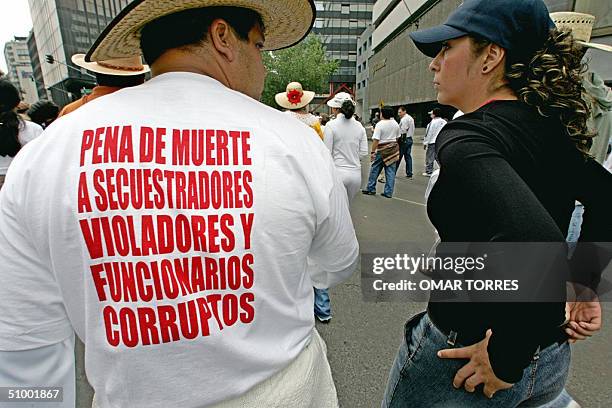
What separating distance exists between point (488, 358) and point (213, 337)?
0.68 m

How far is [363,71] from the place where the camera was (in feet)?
178

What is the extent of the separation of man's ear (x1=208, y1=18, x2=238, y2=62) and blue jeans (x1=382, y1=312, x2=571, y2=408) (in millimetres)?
1002

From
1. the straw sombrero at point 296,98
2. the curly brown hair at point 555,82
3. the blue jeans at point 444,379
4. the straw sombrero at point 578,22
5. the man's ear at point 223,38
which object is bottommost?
the blue jeans at point 444,379

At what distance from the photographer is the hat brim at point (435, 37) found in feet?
3.21

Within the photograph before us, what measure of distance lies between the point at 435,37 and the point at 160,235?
94cm

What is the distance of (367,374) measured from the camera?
7.37ft

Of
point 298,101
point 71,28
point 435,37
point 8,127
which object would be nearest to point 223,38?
point 435,37

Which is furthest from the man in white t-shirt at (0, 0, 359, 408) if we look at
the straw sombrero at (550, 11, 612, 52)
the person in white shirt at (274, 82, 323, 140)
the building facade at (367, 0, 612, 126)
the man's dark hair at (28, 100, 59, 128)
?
the building facade at (367, 0, 612, 126)

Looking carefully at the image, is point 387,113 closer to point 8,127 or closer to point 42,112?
point 8,127

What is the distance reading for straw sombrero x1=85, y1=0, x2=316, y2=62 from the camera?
84 cm

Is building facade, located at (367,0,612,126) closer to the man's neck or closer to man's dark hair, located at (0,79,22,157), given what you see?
man's dark hair, located at (0,79,22,157)

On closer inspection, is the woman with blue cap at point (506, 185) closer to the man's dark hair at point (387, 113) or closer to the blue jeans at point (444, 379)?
the blue jeans at point (444, 379)

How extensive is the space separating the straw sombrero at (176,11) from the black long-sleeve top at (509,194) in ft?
1.96

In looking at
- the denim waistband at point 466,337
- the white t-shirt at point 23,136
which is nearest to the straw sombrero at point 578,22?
the denim waistband at point 466,337
